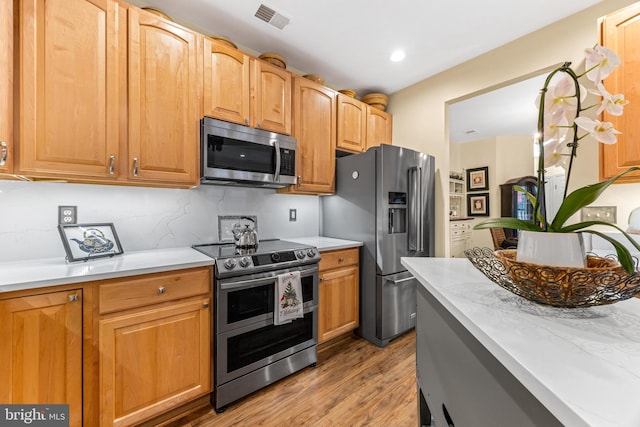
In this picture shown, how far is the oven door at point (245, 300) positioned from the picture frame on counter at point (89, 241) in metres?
0.73

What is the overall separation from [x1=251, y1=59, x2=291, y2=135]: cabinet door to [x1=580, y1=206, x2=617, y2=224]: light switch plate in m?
2.36

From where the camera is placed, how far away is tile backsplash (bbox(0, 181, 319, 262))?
1548mm

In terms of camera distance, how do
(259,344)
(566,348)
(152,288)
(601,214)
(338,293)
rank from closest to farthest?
1. (566,348)
2. (152,288)
3. (259,344)
4. (601,214)
5. (338,293)

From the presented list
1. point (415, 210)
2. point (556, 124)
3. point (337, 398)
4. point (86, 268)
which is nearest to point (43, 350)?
point (86, 268)

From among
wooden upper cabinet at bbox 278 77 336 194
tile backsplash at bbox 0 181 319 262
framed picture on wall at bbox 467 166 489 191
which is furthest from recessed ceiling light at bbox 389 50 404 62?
framed picture on wall at bbox 467 166 489 191

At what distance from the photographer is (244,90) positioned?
6.78ft

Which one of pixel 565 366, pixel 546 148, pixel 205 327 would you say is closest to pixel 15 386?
pixel 205 327

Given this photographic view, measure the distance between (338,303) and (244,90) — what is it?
75.0 inches

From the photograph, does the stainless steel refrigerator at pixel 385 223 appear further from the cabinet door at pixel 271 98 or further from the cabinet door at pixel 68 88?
the cabinet door at pixel 68 88

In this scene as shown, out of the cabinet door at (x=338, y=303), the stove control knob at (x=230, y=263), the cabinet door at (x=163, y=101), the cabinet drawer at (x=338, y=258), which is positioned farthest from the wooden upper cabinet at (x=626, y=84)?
the cabinet door at (x=163, y=101)

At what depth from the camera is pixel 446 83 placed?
274 centimetres

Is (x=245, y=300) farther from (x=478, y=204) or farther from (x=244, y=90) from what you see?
(x=478, y=204)

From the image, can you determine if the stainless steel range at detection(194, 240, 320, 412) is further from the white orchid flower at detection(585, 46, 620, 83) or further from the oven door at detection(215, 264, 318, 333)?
the white orchid flower at detection(585, 46, 620, 83)

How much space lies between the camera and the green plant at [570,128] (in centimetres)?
57
